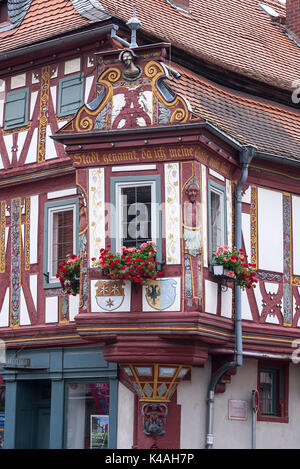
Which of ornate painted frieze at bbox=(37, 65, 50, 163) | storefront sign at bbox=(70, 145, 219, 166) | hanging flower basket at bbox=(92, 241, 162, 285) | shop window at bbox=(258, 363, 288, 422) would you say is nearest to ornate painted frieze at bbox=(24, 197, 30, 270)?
ornate painted frieze at bbox=(37, 65, 50, 163)

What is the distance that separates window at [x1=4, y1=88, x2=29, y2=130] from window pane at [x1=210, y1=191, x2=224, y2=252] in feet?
13.4

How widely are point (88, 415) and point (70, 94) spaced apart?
5540 millimetres

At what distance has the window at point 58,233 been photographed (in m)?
18.0

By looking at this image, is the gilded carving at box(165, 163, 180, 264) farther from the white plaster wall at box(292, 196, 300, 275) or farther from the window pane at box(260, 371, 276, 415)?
the window pane at box(260, 371, 276, 415)

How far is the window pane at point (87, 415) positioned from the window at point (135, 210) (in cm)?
258

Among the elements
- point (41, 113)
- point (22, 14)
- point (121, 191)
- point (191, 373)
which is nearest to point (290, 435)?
point (191, 373)

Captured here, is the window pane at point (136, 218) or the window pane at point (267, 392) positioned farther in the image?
the window pane at point (267, 392)

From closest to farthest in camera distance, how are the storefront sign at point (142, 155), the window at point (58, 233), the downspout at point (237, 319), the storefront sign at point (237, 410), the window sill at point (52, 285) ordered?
the storefront sign at point (142, 155), the downspout at point (237, 319), the storefront sign at point (237, 410), the window sill at point (52, 285), the window at point (58, 233)

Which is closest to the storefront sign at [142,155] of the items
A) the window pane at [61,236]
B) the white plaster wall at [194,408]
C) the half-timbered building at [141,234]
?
the half-timbered building at [141,234]

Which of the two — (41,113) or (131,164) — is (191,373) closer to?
(131,164)

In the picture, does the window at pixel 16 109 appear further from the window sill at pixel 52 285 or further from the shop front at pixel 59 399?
the shop front at pixel 59 399

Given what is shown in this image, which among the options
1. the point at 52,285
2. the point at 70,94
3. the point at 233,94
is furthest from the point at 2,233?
the point at 233,94

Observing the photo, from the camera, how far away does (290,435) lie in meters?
18.2
